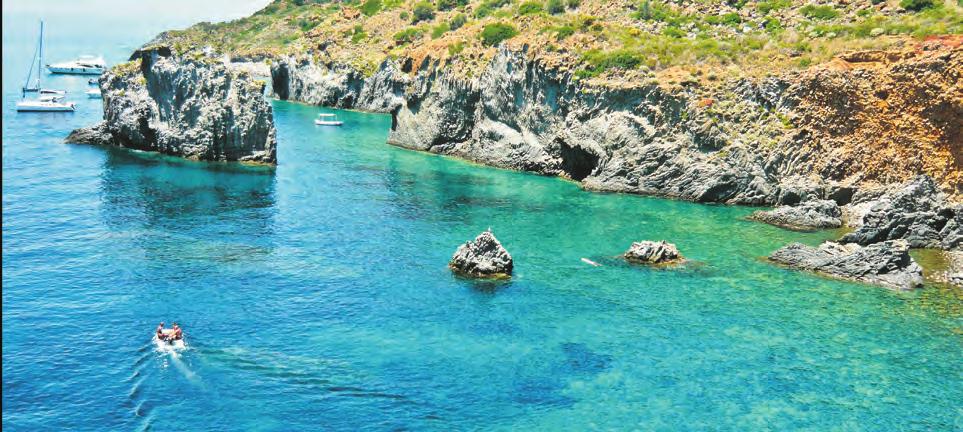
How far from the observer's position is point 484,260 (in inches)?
2318

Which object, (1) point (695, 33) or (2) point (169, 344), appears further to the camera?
(1) point (695, 33)

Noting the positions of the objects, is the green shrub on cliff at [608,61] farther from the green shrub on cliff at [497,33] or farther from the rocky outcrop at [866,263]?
the rocky outcrop at [866,263]

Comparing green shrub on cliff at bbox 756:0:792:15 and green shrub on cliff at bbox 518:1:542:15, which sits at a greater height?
green shrub on cliff at bbox 518:1:542:15

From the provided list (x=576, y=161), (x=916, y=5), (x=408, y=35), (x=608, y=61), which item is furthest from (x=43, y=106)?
(x=916, y=5)

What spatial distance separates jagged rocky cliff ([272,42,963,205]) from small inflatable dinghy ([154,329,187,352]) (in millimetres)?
55165

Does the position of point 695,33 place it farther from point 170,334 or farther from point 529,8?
point 170,334

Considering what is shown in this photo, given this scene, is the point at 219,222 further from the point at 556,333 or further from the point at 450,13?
the point at 450,13

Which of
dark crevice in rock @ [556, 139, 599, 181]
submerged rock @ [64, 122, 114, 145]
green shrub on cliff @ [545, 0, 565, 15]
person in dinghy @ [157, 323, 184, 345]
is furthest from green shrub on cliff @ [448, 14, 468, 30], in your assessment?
person in dinghy @ [157, 323, 184, 345]

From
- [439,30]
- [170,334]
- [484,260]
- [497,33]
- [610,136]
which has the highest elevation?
[439,30]

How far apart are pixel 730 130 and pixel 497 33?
42.1 metres

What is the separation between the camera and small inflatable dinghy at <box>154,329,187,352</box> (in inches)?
1700

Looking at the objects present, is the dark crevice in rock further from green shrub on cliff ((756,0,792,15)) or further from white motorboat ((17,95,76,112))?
white motorboat ((17,95,76,112))

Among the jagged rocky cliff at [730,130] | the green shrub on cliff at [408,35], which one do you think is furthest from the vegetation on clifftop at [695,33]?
the green shrub on cliff at [408,35]

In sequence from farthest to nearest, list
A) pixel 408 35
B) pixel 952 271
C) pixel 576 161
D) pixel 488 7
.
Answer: pixel 408 35 → pixel 488 7 → pixel 576 161 → pixel 952 271
